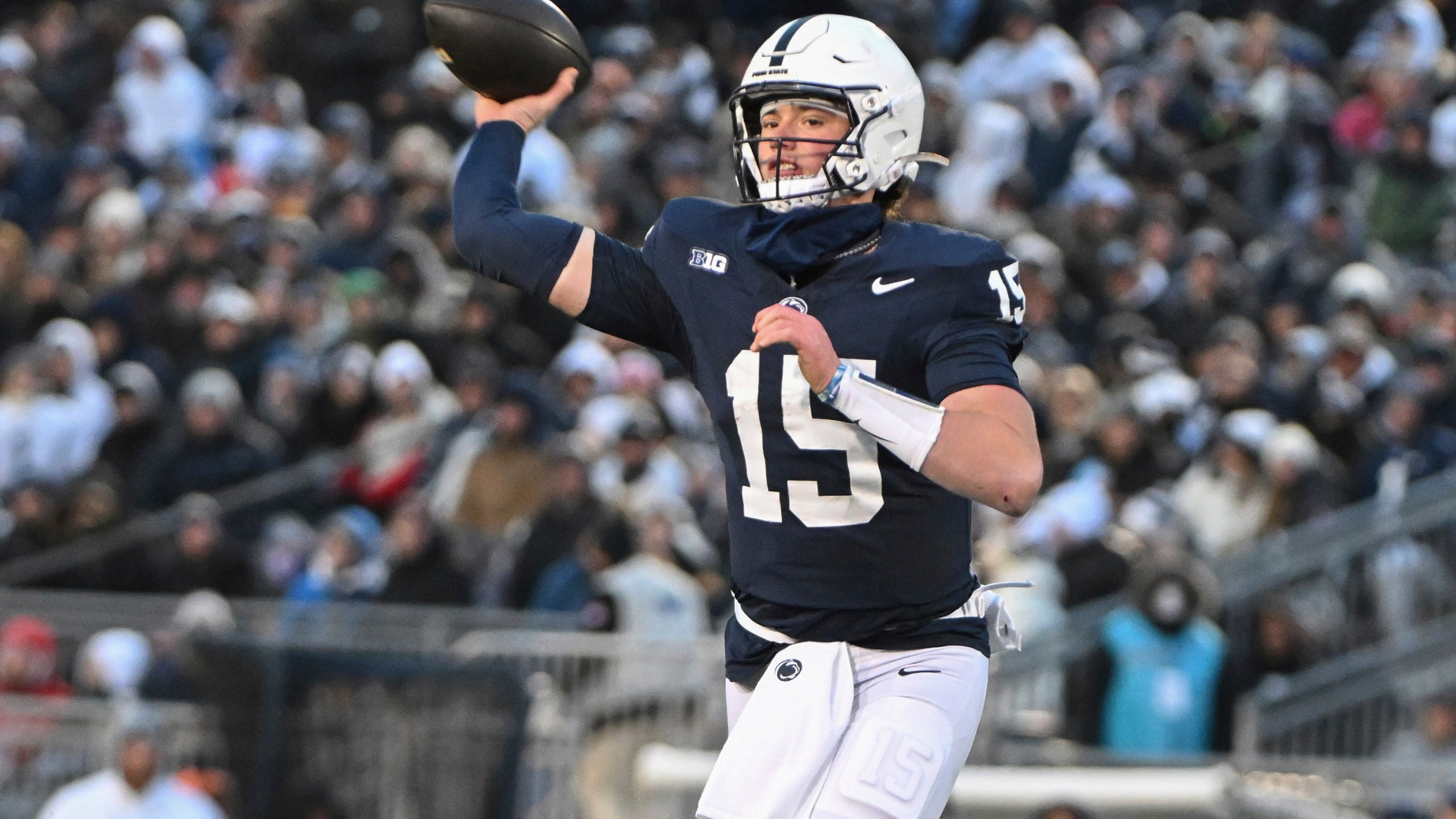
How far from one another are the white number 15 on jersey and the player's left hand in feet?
A: 0.81

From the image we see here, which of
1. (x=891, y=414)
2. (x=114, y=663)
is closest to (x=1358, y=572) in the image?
(x=114, y=663)

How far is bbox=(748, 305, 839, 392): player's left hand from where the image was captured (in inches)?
153

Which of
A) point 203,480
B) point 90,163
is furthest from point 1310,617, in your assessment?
point 90,163

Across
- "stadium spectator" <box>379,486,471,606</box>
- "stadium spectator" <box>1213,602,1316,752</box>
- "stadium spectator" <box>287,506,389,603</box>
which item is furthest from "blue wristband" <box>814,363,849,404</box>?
"stadium spectator" <box>287,506,389,603</box>

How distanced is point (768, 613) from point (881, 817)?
0.51 metres

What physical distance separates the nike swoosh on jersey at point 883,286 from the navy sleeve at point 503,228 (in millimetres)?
696

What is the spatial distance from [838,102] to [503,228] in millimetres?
730

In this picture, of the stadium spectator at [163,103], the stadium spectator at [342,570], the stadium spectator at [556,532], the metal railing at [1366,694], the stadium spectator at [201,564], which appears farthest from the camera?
the stadium spectator at [163,103]

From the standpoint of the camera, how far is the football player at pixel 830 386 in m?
4.18

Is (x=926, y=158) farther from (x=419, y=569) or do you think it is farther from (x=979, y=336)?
(x=419, y=569)

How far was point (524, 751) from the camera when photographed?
9539 millimetres

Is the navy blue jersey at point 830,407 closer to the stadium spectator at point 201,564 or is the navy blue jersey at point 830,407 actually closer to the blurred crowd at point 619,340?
the blurred crowd at point 619,340

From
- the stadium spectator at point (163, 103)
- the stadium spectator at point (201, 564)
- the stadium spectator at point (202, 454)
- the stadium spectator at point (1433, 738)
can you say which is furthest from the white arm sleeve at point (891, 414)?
the stadium spectator at point (163, 103)

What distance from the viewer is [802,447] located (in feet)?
14.1
